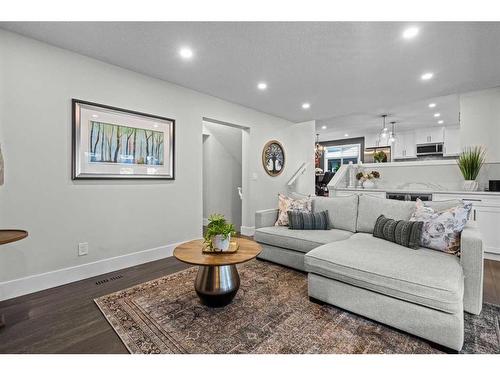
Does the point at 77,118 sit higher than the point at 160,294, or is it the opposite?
the point at 77,118

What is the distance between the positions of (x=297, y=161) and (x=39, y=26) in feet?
15.6

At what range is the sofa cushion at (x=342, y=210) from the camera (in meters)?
2.99

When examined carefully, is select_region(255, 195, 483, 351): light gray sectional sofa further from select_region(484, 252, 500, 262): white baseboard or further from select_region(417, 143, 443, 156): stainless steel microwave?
select_region(417, 143, 443, 156): stainless steel microwave

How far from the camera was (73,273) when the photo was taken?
2596 millimetres

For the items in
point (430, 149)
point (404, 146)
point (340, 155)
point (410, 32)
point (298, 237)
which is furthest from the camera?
point (340, 155)

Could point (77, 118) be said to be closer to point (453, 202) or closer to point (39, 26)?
point (39, 26)

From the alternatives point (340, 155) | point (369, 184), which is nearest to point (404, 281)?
point (369, 184)

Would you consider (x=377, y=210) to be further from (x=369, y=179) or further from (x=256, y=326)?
(x=369, y=179)

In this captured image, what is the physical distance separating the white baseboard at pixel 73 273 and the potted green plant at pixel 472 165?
15.2 feet

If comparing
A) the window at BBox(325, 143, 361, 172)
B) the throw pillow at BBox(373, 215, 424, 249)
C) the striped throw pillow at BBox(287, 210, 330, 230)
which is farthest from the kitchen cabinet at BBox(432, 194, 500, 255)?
the window at BBox(325, 143, 361, 172)

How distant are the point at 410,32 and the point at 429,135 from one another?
5.96 metres

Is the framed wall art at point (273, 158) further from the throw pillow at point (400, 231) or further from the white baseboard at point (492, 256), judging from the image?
the white baseboard at point (492, 256)
